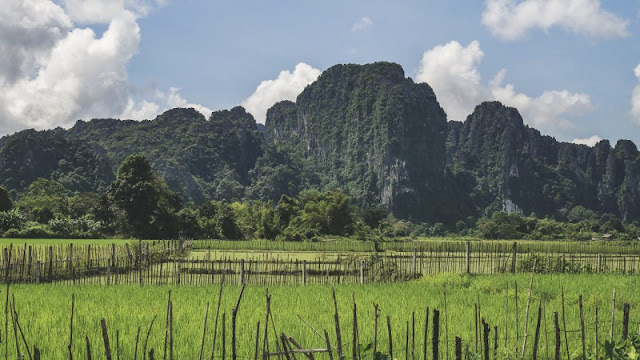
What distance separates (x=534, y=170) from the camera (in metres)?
156

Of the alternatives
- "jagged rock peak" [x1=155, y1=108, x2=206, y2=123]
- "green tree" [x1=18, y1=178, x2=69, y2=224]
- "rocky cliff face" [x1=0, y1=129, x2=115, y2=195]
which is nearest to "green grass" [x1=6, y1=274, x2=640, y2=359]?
"green tree" [x1=18, y1=178, x2=69, y2=224]

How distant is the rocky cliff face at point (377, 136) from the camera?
13125 cm

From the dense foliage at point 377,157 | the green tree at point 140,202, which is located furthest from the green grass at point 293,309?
the dense foliage at point 377,157

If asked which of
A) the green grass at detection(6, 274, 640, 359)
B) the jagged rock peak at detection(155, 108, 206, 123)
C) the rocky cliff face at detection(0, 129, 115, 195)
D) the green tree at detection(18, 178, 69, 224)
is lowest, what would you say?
the green grass at detection(6, 274, 640, 359)

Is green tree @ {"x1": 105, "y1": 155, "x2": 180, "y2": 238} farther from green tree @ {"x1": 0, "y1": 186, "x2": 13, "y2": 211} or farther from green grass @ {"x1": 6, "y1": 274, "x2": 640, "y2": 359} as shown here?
green grass @ {"x1": 6, "y1": 274, "x2": 640, "y2": 359}

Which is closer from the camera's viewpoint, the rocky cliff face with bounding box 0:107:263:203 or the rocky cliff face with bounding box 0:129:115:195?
the rocky cliff face with bounding box 0:129:115:195

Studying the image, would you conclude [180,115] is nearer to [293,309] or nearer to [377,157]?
[377,157]

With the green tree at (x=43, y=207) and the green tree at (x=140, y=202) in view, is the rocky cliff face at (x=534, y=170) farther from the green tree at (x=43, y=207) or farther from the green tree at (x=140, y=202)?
the green tree at (x=140, y=202)

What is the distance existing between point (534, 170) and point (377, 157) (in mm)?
49016

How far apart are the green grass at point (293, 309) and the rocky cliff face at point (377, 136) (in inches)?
4552

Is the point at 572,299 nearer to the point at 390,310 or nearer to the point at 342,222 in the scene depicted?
the point at 390,310

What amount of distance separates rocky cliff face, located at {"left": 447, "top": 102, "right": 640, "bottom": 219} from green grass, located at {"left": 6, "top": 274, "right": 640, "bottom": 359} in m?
134

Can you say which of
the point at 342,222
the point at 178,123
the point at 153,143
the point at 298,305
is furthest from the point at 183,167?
the point at 298,305

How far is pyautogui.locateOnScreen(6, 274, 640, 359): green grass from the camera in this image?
22.9 ft
